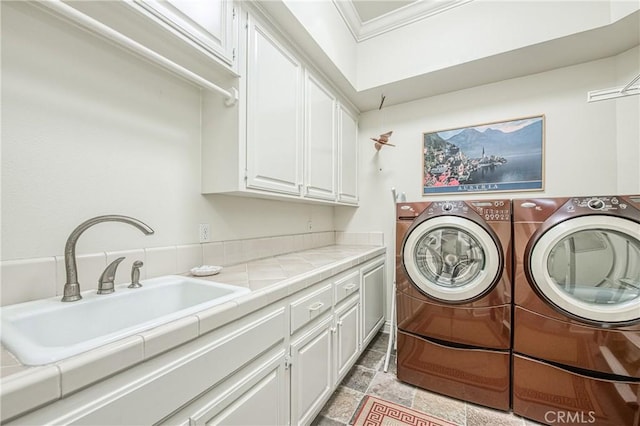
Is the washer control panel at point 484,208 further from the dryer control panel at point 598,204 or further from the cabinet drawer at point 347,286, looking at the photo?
the cabinet drawer at point 347,286

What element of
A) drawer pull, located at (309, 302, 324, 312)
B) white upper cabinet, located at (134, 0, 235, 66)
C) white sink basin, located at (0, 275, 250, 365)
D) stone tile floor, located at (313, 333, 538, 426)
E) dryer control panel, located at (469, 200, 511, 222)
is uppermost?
white upper cabinet, located at (134, 0, 235, 66)

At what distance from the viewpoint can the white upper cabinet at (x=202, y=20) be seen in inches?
41.1

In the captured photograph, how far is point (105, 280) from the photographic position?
1.00 metres

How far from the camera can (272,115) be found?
1.60 metres

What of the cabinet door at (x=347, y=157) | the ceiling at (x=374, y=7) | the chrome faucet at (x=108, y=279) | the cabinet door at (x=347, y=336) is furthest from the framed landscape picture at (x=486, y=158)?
the chrome faucet at (x=108, y=279)

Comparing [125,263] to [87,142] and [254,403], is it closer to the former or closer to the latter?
[87,142]

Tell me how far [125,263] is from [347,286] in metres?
1.27

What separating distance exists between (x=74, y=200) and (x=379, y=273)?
2229 millimetres

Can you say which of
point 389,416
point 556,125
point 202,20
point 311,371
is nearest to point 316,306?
point 311,371

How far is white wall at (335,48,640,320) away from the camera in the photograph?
1865 millimetres

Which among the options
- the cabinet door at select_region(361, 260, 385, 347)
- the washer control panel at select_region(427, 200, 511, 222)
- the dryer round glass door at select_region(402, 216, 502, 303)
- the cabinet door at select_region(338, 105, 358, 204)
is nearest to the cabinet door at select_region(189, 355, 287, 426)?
the cabinet door at select_region(361, 260, 385, 347)

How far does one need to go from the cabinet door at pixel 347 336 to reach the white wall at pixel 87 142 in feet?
3.56

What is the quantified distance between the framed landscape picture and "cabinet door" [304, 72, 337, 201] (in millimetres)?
974

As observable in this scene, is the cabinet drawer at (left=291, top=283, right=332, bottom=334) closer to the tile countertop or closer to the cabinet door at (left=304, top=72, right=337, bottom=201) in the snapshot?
the tile countertop
